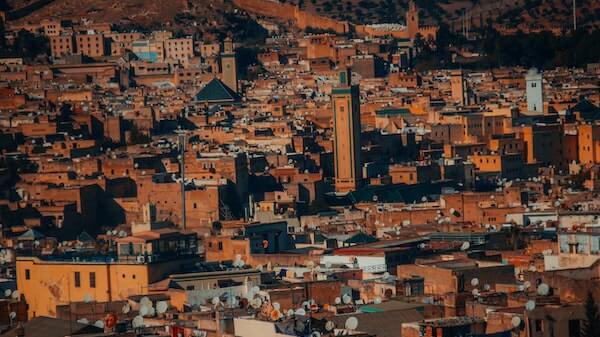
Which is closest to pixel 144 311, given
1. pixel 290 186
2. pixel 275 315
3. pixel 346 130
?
pixel 275 315

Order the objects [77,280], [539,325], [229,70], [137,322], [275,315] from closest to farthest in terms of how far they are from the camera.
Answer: [539,325] → [275,315] → [137,322] → [77,280] → [229,70]

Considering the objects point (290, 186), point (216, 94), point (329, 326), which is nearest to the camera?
point (329, 326)

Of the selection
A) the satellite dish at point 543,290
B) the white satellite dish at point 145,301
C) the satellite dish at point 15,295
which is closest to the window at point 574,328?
the satellite dish at point 543,290

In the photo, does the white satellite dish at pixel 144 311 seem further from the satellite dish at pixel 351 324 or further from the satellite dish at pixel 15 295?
the satellite dish at pixel 351 324

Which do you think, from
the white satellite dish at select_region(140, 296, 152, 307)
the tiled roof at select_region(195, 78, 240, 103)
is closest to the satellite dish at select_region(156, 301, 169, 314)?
the white satellite dish at select_region(140, 296, 152, 307)

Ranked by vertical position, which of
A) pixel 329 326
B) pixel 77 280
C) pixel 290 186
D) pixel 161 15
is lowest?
pixel 290 186

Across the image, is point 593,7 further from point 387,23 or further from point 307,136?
point 307,136

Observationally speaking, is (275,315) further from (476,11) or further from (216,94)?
(476,11)
